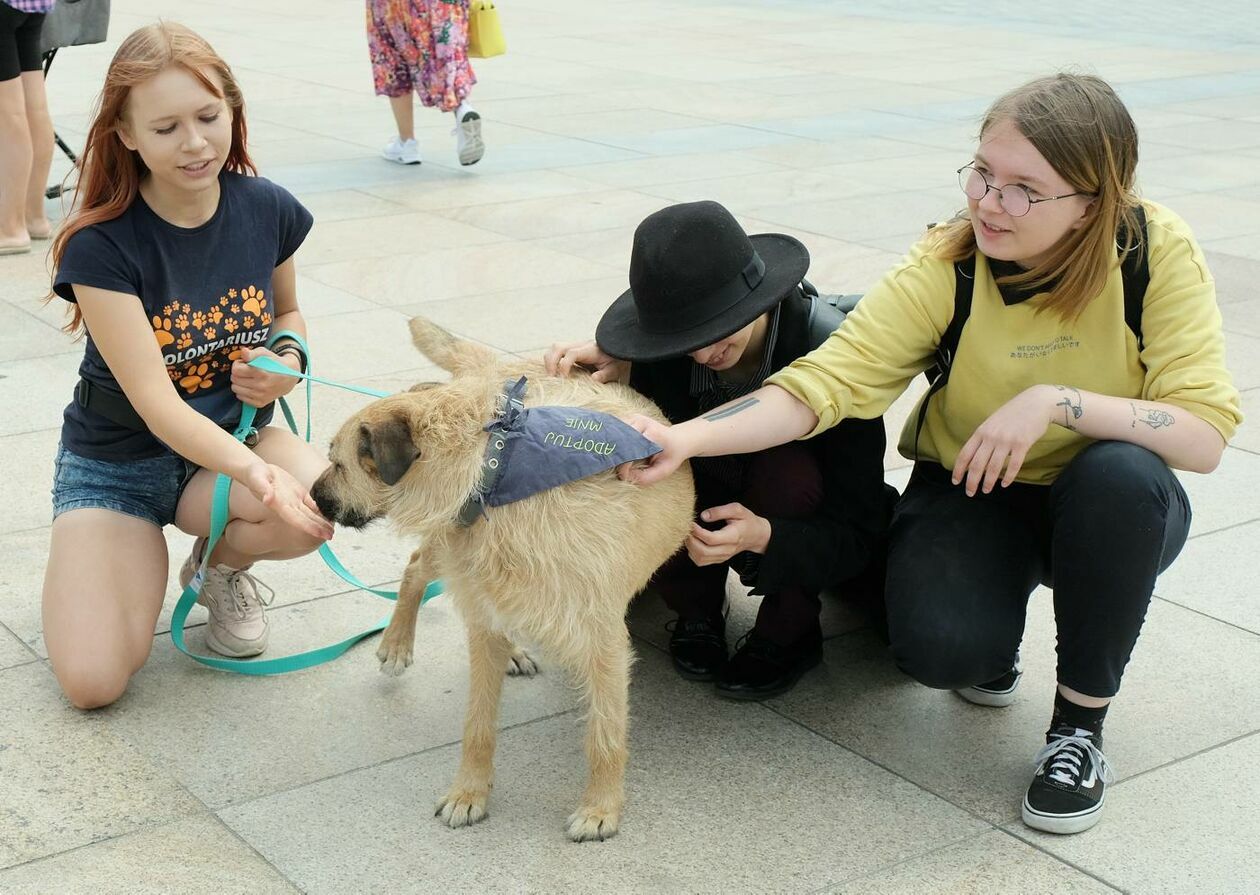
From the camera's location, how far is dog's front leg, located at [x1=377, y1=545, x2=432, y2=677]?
4059mm

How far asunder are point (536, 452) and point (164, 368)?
1.28 meters

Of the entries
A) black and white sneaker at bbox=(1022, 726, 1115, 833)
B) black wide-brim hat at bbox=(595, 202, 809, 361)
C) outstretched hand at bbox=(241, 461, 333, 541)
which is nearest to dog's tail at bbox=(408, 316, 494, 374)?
black wide-brim hat at bbox=(595, 202, 809, 361)

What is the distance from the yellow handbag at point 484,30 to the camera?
34.9ft

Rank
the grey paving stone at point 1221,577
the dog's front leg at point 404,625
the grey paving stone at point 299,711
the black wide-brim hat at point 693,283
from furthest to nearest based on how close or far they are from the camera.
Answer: the grey paving stone at point 1221,577 < the dog's front leg at point 404,625 < the grey paving stone at point 299,711 < the black wide-brim hat at point 693,283

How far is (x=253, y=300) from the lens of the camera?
13.7 feet

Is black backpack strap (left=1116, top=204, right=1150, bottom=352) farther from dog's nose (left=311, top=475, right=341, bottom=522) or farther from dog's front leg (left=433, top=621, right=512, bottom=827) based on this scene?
dog's nose (left=311, top=475, right=341, bottom=522)

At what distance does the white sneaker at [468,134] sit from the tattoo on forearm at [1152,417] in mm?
7661

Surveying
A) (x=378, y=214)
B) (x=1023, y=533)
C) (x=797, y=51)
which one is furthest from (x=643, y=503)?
(x=797, y=51)

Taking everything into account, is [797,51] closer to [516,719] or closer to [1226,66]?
[1226,66]

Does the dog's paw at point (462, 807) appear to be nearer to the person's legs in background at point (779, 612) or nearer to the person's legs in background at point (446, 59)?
the person's legs in background at point (779, 612)

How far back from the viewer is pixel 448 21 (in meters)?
10.4

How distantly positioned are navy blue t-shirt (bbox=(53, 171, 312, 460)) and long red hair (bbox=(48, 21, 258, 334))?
0.16ft

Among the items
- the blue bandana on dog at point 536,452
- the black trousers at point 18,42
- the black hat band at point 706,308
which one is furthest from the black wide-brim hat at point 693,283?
the black trousers at point 18,42

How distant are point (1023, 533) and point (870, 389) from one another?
22.6 inches
